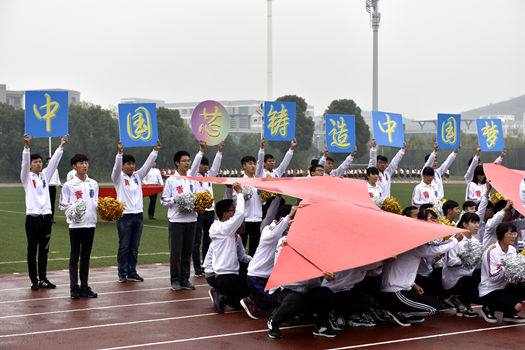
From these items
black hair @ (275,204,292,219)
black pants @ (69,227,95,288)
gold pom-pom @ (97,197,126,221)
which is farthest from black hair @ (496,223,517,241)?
black pants @ (69,227,95,288)

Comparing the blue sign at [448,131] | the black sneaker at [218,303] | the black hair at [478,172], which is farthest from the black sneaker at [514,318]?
the blue sign at [448,131]

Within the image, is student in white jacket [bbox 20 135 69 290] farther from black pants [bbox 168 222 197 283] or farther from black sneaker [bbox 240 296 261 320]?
black sneaker [bbox 240 296 261 320]

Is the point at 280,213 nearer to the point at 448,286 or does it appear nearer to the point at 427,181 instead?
the point at 448,286

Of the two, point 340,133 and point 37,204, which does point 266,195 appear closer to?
point 340,133

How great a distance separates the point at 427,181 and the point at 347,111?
53086 millimetres

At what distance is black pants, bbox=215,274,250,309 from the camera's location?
9.27m

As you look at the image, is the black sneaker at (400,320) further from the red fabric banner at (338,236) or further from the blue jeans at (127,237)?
the blue jeans at (127,237)

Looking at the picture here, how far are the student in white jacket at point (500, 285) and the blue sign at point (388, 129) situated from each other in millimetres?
5165

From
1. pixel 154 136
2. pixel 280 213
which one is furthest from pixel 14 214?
pixel 280 213

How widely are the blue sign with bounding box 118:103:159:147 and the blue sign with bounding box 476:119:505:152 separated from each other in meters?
7.03

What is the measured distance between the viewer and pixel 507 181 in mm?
10219

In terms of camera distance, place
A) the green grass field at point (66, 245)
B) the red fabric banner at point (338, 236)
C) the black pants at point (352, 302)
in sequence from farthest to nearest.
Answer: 1. the green grass field at point (66, 245)
2. the black pants at point (352, 302)
3. the red fabric banner at point (338, 236)

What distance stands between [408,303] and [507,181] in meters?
2.98

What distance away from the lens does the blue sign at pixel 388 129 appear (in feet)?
44.7
